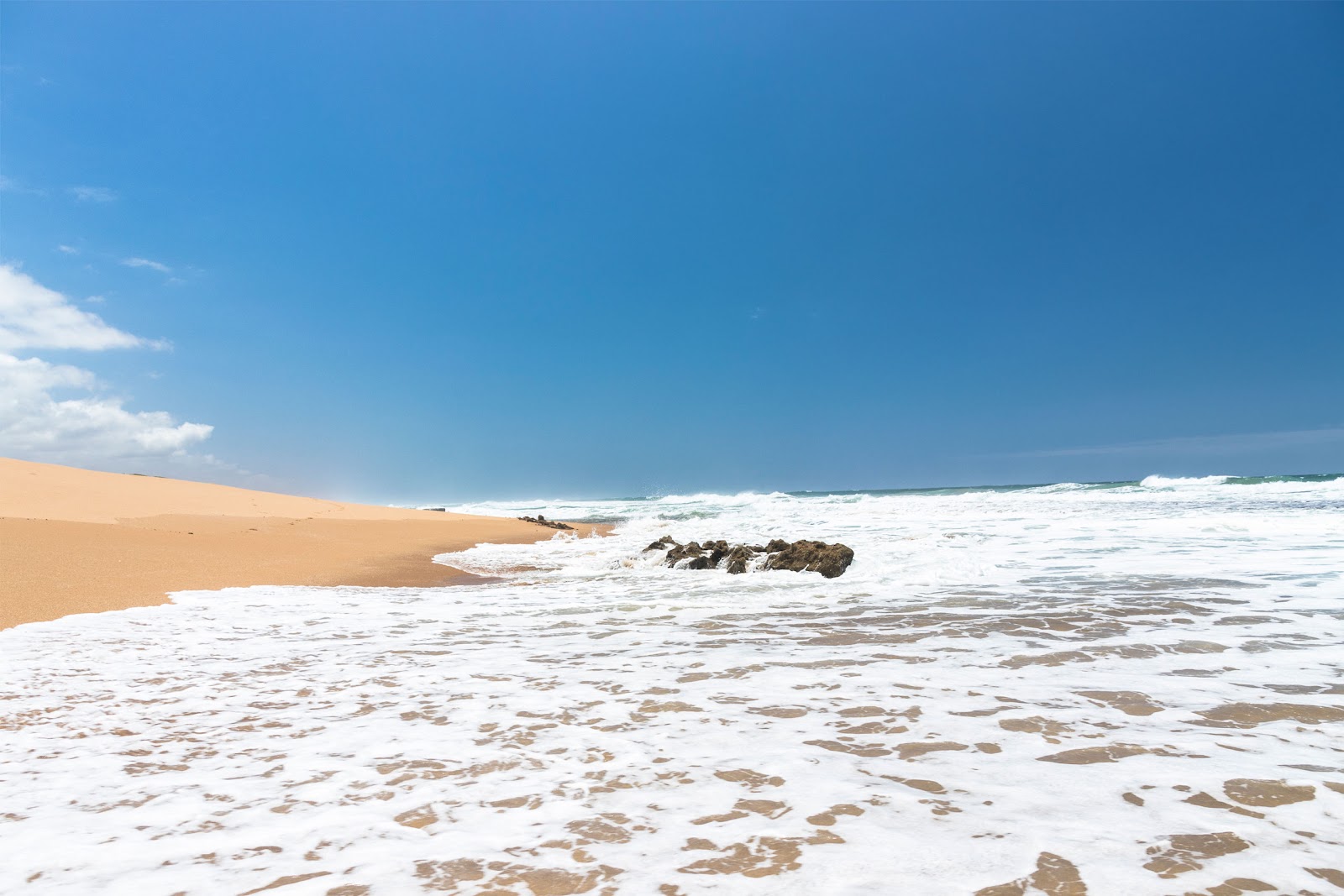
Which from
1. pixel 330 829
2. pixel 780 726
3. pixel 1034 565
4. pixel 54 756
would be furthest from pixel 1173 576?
pixel 54 756

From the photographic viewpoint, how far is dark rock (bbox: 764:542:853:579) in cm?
1021

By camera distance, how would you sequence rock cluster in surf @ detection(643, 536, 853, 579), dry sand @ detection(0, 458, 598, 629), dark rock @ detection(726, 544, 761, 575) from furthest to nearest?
dark rock @ detection(726, 544, 761, 575)
rock cluster in surf @ detection(643, 536, 853, 579)
dry sand @ detection(0, 458, 598, 629)

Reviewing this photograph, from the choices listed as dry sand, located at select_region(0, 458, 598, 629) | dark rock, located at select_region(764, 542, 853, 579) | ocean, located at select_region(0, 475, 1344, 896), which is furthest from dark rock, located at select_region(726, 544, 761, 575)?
dry sand, located at select_region(0, 458, 598, 629)

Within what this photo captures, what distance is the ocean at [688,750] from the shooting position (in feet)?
7.73

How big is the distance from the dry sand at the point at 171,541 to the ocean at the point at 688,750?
69.1 inches

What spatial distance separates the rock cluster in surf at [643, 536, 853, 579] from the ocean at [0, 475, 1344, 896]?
2.95 metres

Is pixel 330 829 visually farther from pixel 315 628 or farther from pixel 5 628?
pixel 5 628

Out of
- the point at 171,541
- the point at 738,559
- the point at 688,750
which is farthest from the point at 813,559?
the point at 171,541

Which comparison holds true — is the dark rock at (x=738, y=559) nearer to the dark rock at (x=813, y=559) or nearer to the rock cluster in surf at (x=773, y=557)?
the rock cluster in surf at (x=773, y=557)

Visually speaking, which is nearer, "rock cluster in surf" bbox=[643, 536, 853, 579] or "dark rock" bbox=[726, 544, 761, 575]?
"rock cluster in surf" bbox=[643, 536, 853, 579]

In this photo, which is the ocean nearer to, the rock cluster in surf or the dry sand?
the dry sand

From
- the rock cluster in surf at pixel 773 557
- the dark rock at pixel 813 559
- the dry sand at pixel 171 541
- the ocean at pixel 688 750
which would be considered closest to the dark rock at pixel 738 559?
the rock cluster in surf at pixel 773 557

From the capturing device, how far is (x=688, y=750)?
343 cm

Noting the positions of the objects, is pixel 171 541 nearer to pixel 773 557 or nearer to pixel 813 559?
pixel 773 557
